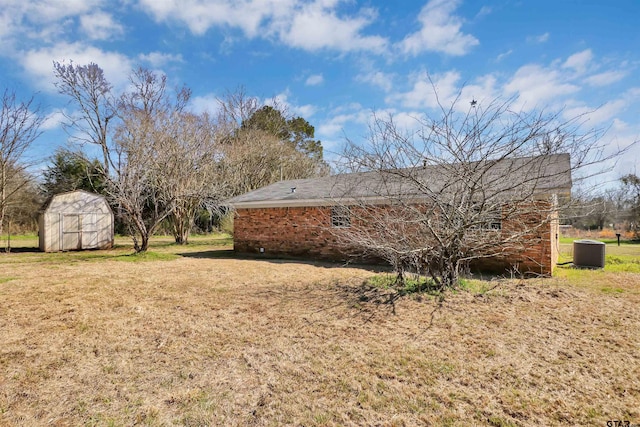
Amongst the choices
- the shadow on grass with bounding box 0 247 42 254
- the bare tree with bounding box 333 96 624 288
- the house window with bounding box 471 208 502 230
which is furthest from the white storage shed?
the house window with bounding box 471 208 502 230

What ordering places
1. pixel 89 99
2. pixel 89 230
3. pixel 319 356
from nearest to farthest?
1. pixel 319 356
2. pixel 89 230
3. pixel 89 99

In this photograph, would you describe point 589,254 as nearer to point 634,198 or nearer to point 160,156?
point 160,156

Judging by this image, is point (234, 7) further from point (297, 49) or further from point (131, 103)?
point (131, 103)

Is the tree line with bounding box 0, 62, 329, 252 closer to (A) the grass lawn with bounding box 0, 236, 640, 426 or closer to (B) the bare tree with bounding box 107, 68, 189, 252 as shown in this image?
(B) the bare tree with bounding box 107, 68, 189, 252

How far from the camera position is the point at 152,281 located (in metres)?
7.59

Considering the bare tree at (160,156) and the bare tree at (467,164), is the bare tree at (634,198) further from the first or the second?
the bare tree at (160,156)

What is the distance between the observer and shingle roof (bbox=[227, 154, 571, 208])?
17.0 feet

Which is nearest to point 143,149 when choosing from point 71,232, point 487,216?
point 71,232

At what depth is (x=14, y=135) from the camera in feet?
49.9

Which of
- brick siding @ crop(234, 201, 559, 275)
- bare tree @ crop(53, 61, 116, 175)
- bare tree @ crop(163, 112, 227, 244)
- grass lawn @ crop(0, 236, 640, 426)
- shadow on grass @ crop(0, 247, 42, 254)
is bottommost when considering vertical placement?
grass lawn @ crop(0, 236, 640, 426)

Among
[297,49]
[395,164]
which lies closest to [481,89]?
[395,164]

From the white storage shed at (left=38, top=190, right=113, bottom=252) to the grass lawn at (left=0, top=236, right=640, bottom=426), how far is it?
9666mm

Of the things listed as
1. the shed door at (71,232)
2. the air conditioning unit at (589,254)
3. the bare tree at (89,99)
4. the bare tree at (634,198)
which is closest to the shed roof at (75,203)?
the shed door at (71,232)

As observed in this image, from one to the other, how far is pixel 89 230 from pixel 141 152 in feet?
19.6
